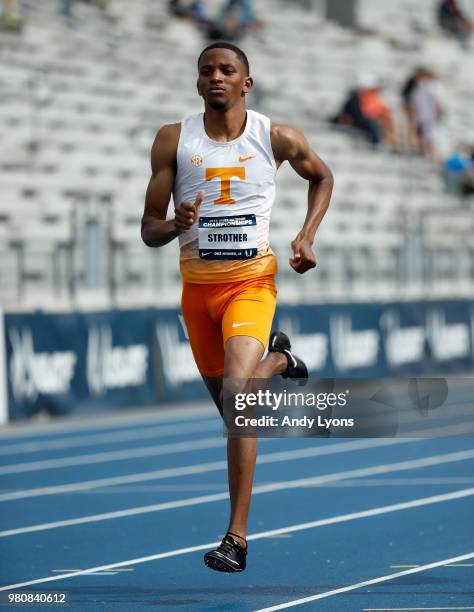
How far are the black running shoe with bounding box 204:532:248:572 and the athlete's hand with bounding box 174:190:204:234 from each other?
1274mm

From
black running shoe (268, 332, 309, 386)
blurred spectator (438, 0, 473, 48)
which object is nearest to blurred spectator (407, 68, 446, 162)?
blurred spectator (438, 0, 473, 48)

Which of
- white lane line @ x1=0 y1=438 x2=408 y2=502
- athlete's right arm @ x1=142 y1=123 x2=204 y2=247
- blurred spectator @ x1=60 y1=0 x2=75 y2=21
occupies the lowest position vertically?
white lane line @ x1=0 y1=438 x2=408 y2=502

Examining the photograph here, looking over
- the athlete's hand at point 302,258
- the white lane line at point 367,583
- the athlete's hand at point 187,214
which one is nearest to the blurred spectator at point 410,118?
the white lane line at point 367,583

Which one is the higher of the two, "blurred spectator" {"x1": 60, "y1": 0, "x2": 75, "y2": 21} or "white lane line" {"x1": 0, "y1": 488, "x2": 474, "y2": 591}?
"blurred spectator" {"x1": 60, "y1": 0, "x2": 75, "y2": 21}

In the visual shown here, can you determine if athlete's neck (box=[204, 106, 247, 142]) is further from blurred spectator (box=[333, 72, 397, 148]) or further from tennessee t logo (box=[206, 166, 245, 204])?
blurred spectator (box=[333, 72, 397, 148])

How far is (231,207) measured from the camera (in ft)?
21.2

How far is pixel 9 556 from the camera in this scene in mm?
7887

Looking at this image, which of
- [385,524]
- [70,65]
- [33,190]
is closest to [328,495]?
[385,524]

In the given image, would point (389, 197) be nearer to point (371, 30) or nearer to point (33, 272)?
point (371, 30)

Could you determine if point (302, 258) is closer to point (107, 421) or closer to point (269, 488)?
point (269, 488)

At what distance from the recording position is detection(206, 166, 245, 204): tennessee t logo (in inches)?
253

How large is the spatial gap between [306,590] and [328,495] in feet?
12.9

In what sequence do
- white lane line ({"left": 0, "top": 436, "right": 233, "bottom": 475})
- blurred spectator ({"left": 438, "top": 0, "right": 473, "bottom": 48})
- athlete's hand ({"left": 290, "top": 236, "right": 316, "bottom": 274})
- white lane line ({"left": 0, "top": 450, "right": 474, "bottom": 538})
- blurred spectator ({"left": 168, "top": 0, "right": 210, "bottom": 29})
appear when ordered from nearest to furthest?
athlete's hand ({"left": 290, "top": 236, "right": 316, "bottom": 274})
white lane line ({"left": 0, "top": 450, "right": 474, "bottom": 538})
white lane line ({"left": 0, "top": 436, "right": 233, "bottom": 475})
blurred spectator ({"left": 168, "top": 0, "right": 210, "bottom": 29})
blurred spectator ({"left": 438, "top": 0, "right": 473, "bottom": 48})

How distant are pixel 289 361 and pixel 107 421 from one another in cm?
1005
